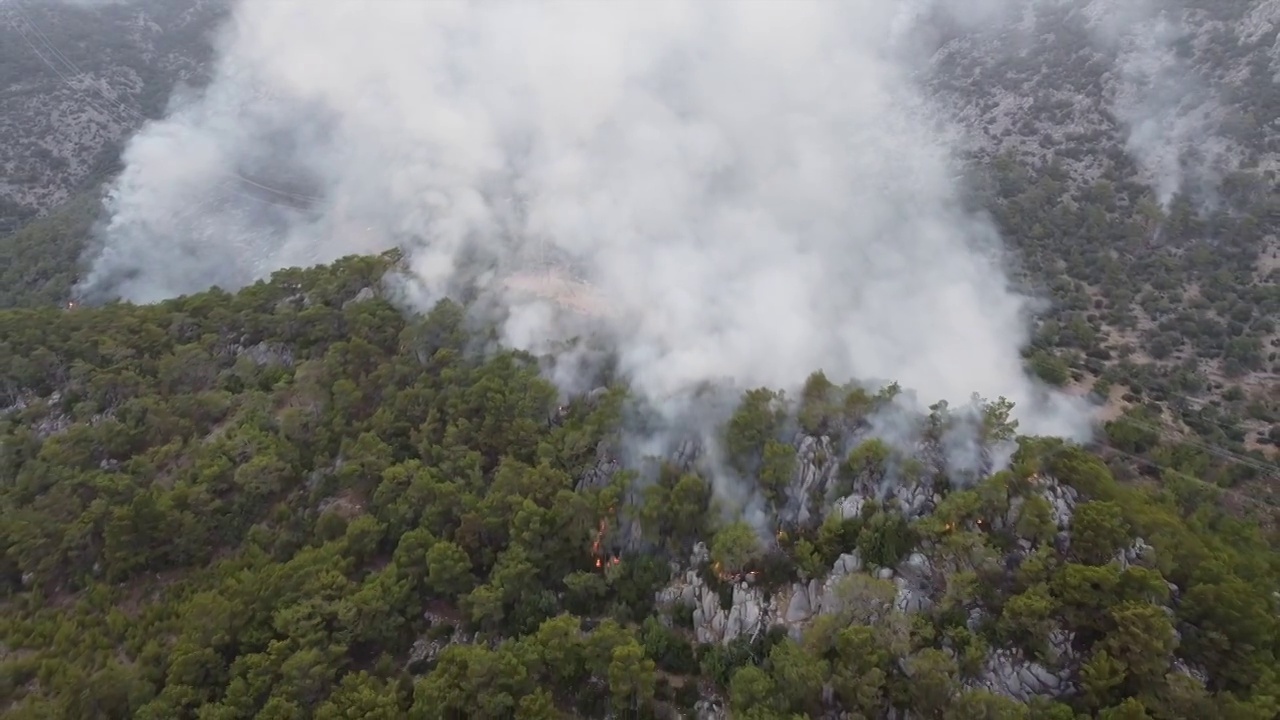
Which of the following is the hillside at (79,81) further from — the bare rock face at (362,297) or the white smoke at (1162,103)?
the white smoke at (1162,103)

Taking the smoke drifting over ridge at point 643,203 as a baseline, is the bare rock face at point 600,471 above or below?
below

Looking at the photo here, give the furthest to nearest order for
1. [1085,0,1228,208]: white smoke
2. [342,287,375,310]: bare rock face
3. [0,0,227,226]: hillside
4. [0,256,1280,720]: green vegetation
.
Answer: [0,0,227,226]: hillside, [1085,0,1228,208]: white smoke, [342,287,375,310]: bare rock face, [0,256,1280,720]: green vegetation

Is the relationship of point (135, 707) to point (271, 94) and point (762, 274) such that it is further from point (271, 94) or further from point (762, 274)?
point (271, 94)

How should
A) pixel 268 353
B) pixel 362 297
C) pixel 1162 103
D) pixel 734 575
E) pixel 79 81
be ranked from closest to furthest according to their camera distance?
pixel 734 575 < pixel 268 353 < pixel 362 297 < pixel 1162 103 < pixel 79 81

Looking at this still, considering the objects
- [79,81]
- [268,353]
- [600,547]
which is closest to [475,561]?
[600,547]

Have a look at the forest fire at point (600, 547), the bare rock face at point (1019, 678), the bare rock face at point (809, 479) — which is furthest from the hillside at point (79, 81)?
the bare rock face at point (1019, 678)

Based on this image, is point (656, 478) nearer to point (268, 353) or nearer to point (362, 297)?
point (362, 297)

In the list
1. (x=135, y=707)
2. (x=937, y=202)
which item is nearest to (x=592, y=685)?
(x=135, y=707)

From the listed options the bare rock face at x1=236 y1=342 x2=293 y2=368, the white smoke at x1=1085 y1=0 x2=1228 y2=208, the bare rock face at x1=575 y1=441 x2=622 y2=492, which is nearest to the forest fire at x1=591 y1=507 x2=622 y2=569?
the bare rock face at x1=575 y1=441 x2=622 y2=492

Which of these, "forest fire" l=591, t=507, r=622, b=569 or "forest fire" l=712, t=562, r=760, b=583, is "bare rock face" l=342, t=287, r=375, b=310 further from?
"forest fire" l=712, t=562, r=760, b=583
